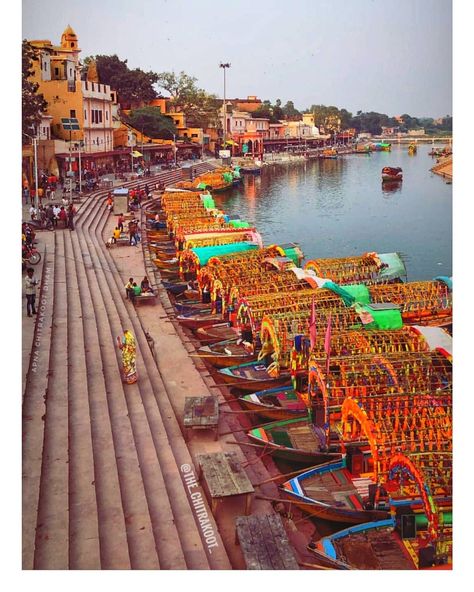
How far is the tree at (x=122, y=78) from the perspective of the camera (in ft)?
125

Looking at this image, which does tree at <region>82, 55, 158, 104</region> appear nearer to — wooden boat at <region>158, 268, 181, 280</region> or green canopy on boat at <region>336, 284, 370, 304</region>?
wooden boat at <region>158, 268, 181, 280</region>

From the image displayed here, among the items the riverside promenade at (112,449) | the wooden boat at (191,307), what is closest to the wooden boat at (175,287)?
the wooden boat at (191,307)

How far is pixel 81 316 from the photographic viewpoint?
9750 millimetres

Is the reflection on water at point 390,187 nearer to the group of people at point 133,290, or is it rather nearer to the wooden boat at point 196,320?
the wooden boat at point 196,320

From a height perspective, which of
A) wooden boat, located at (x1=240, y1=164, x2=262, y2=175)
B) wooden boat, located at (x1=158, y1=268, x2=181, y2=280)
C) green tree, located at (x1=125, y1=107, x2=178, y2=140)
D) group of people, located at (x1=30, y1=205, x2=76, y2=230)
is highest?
green tree, located at (x1=125, y1=107, x2=178, y2=140)

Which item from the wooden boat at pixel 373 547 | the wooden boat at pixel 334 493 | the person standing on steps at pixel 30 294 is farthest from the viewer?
the person standing on steps at pixel 30 294

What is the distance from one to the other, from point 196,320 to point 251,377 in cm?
249

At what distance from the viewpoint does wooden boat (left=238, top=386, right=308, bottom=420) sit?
8.22 metres

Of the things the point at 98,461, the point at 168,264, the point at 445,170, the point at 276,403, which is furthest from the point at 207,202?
the point at 445,170

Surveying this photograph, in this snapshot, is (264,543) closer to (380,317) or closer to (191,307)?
(380,317)

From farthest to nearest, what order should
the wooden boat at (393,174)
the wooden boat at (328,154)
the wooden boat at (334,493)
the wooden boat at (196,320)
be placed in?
the wooden boat at (328,154) < the wooden boat at (393,174) < the wooden boat at (196,320) < the wooden boat at (334,493)

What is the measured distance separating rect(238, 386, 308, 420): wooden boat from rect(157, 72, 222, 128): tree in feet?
124

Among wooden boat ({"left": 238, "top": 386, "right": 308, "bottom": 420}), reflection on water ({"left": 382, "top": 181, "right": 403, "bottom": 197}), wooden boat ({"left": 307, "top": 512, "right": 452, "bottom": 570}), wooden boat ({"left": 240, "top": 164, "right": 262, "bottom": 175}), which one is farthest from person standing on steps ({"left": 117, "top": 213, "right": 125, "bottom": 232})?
wooden boat ({"left": 240, "top": 164, "right": 262, "bottom": 175})

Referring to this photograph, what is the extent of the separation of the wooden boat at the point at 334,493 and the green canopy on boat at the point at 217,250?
750 cm
